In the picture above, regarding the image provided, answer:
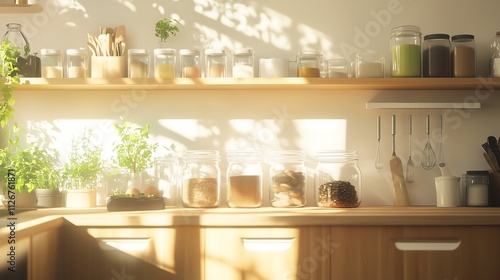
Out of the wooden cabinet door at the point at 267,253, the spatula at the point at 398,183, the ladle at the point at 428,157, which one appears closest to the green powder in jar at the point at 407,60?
the ladle at the point at 428,157

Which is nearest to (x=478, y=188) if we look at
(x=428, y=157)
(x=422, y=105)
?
(x=428, y=157)

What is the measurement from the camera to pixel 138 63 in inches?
134

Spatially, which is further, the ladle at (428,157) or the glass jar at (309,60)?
the ladle at (428,157)

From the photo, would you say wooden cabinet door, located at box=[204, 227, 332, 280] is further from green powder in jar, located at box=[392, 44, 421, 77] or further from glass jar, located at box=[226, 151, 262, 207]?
green powder in jar, located at box=[392, 44, 421, 77]

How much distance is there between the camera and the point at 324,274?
9.57ft

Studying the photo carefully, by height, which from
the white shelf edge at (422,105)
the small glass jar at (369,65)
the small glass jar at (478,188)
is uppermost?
the small glass jar at (369,65)

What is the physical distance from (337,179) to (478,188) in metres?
0.69

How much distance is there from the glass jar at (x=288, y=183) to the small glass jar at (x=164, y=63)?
70 cm

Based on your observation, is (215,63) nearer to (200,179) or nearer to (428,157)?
(200,179)

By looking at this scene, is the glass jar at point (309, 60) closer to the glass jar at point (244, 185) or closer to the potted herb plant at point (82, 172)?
the glass jar at point (244, 185)

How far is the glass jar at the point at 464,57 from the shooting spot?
335cm

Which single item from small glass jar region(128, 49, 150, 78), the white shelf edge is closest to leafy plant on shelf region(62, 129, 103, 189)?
small glass jar region(128, 49, 150, 78)

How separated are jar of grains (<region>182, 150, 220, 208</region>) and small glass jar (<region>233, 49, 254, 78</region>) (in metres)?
0.42

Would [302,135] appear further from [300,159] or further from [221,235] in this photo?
[221,235]
